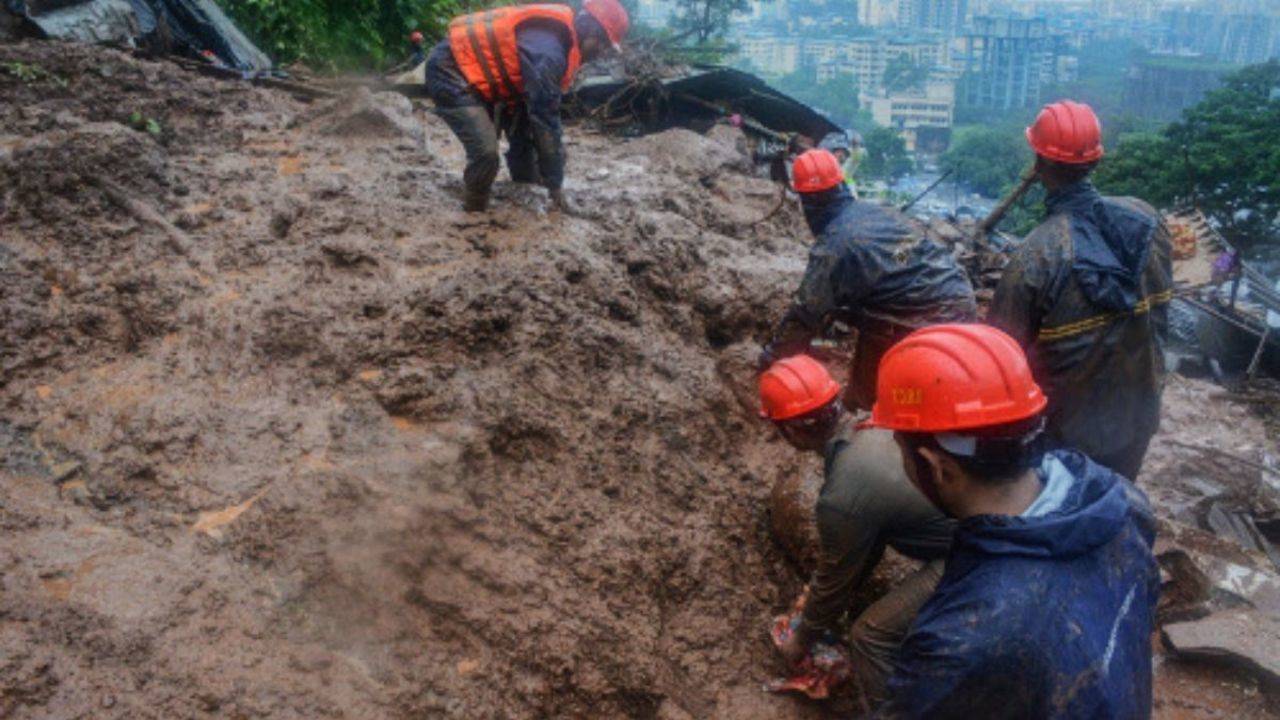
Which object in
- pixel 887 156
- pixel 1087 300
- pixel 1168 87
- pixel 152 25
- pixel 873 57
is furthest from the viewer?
pixel 873 57

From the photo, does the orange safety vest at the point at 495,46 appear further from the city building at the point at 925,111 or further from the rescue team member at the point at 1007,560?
the city building at the point at 925,111

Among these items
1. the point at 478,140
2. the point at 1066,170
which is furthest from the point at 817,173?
the point at 478,140

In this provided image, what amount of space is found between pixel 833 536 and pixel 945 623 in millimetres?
969

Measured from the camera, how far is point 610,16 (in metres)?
4.44

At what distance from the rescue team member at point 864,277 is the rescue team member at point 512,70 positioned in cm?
153

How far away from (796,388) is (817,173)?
1.35 m

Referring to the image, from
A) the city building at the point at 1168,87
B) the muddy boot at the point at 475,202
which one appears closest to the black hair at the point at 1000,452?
the muddy boot at the point at 475,202

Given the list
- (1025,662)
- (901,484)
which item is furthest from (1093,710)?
(901,484)

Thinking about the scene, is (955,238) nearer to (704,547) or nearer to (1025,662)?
(704,547)

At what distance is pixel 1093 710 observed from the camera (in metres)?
1.37

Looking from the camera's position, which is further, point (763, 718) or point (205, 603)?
point (763, 718)

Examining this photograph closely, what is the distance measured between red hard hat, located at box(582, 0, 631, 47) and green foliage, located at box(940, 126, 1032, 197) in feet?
139

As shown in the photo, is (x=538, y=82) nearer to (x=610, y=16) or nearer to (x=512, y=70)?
(x=512, y=70)

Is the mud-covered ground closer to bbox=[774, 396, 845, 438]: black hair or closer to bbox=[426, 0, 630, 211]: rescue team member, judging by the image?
bbox=[426, 0, 630, 211]: rescue team member
